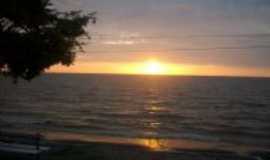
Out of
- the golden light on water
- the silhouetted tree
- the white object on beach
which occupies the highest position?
the golden light on water

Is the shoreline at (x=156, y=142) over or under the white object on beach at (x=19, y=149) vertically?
over

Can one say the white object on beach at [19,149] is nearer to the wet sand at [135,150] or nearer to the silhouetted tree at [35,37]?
the wet sand at [135,150]

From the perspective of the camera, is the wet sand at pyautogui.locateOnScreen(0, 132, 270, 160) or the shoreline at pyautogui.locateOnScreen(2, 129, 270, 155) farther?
the shoreline at pyautogui.locateOnScreen(2, 129, 270, 155)

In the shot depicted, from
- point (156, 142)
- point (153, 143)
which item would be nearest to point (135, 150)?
point (153, 143)

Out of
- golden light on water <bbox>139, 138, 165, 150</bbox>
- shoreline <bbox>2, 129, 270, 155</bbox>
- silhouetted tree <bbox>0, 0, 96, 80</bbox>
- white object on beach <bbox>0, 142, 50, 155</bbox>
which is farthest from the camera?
shoreline <bbox>2, 129, 270, 155</bbox>

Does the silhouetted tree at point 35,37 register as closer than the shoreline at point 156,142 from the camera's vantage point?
Yes

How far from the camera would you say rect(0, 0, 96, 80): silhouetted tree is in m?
14.6

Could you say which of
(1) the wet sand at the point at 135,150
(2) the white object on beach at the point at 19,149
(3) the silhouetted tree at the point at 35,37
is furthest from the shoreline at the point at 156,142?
(3) the silhouetted tree at the point at 35,37

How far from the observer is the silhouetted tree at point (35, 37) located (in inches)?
576

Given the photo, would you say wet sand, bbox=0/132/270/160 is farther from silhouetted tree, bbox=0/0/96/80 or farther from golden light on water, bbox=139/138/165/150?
silhouetted tree, bbox=0/0/96/80

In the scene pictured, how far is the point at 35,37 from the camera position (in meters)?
15.3

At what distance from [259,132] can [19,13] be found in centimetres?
3565

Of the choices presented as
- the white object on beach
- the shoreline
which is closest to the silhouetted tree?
the white object on beach

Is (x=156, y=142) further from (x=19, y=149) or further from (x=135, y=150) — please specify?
(x=19, y=149)
